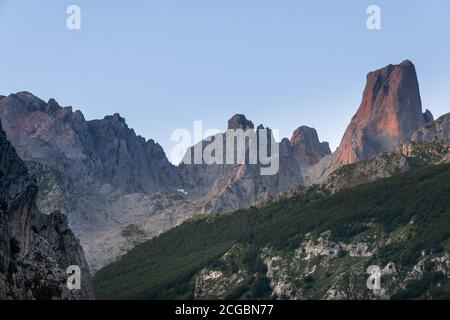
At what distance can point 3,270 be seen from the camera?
530 feet
